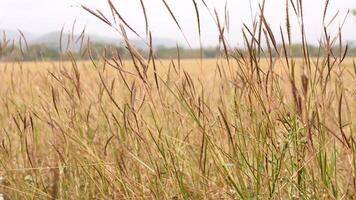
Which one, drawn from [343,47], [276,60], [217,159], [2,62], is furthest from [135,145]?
[2,62]

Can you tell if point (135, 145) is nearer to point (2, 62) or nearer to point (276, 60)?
point (276, 60)

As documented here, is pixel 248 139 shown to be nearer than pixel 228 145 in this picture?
Yes

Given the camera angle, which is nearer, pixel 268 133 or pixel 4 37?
pixel 268 133

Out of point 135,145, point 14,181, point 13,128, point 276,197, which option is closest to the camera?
point 276,197

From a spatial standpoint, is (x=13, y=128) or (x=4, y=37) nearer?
→ (x=4, y=37)

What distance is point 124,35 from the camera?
0.93 metres

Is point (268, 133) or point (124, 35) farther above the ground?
point (124, 35)

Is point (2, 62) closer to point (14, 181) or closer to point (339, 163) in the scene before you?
point (14, 181)

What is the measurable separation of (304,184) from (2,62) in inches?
61.9

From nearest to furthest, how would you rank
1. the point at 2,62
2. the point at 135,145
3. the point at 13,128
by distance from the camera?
1. the point at 135,145
2. the point at 2,62
3. the point at 13,128

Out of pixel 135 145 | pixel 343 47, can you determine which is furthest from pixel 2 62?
pixel 343 47

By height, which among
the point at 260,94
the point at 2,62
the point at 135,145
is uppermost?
the point at 2,62

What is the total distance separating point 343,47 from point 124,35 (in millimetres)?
477

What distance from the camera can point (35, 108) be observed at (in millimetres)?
1774
